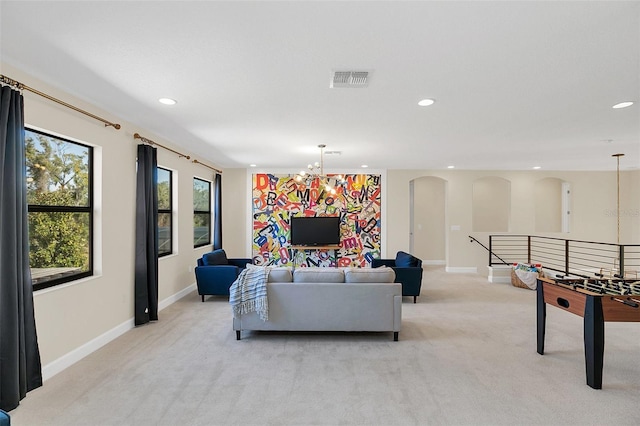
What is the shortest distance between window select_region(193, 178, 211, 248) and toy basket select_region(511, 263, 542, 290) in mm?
6643

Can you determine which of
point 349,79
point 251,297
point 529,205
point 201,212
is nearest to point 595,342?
point 349,79

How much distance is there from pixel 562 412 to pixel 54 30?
4.41 metres

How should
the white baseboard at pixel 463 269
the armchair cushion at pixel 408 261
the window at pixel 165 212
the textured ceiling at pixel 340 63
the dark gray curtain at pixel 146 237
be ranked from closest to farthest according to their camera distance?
the textured ceiling at pixel 340 63, the dark gray curtain at pixel 146 237, the window at pixel 165 212, the armchair cushion at pixel 408 261, the white baseboard at pixel 463 269

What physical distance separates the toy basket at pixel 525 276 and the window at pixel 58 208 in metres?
7.39

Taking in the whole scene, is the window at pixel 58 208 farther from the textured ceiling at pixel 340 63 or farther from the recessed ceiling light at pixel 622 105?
the recessed ceiling light at pixel 622 105

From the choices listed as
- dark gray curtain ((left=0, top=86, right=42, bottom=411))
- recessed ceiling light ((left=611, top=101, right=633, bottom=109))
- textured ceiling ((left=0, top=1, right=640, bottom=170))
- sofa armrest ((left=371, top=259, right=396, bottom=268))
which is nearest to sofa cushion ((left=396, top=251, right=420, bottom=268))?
sofa armrest ((left=371, top=259, right=396, bottom=268))

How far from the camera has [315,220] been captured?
325 inches

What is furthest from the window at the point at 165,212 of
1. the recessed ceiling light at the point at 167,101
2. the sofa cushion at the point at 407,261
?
the sofa cushion at the point at 407,261

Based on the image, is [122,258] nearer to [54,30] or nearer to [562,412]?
[54,30]

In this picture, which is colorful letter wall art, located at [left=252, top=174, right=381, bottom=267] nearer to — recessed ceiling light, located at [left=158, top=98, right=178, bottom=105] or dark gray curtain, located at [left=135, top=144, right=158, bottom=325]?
dark gray curtain, located at [left=135, top=144, right=158, bottom=325]

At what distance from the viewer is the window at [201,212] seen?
6879 millimetres

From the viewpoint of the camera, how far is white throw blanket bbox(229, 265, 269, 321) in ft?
12.6

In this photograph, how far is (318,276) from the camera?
3.99 m

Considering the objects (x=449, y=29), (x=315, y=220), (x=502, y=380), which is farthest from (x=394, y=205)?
(x=449, y=29)
